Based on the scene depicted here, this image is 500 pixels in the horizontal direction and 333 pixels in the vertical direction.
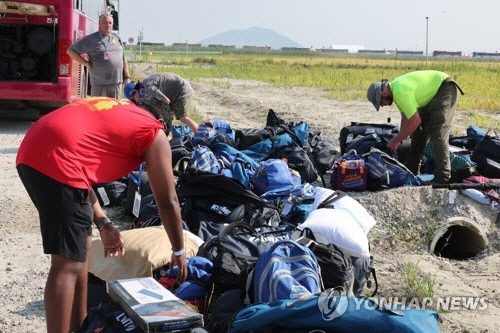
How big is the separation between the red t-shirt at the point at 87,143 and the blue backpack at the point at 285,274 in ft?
3.15

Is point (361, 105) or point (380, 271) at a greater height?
point (361, 105)

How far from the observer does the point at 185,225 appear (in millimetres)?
5789

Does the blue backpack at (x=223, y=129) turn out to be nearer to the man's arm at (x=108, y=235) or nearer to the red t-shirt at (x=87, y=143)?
the man's arm at (x=108, y=235)

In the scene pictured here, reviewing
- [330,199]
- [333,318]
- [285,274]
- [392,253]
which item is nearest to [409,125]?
[392,253]

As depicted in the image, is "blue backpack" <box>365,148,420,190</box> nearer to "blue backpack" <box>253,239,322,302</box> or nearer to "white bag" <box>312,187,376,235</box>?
"white bag" <box>312,187,376,235</box>

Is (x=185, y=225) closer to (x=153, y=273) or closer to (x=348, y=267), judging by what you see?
(x=153, y=273)

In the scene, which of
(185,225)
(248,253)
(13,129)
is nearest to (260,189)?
(185,225)

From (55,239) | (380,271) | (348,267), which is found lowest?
(380,271)

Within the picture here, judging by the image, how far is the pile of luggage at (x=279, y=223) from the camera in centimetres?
355

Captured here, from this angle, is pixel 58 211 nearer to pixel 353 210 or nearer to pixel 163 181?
pixel 163 181

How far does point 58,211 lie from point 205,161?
3678 mm

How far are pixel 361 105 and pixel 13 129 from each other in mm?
10639

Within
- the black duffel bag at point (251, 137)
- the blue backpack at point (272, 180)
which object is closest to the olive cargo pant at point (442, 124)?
the black duffel bag at point (251, 137)

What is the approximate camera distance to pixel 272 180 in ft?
22.7
